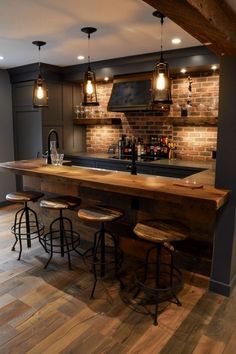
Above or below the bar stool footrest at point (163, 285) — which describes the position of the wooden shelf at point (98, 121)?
above

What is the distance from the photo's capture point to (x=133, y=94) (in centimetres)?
454

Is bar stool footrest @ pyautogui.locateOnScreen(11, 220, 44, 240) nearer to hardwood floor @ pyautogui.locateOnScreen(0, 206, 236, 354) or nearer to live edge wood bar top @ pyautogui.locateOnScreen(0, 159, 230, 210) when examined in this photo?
hardwood floor @ pyautogui.locateOnScreen(0, 206, 236, 354)

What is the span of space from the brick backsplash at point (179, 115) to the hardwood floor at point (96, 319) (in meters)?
2.26

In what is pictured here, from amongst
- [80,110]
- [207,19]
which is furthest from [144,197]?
[80,110]

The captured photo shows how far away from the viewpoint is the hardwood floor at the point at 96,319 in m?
2.00

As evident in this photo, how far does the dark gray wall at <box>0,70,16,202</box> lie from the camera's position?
529cm

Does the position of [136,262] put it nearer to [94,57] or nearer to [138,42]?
[138,42]

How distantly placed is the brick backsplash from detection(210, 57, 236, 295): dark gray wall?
1755 mm

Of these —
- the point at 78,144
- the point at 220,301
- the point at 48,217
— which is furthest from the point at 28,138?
the point at 220,301

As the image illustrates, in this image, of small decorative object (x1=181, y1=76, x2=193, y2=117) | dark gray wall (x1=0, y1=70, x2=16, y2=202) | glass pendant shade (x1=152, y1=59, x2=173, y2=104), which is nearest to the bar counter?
glass pendant shade (x1=152, y1=59, x2=173, y2=104)

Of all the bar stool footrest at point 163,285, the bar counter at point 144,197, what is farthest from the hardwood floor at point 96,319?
the bar counter at point 144,197

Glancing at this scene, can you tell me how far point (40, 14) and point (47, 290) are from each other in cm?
251

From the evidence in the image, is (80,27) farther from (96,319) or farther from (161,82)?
(96,319)

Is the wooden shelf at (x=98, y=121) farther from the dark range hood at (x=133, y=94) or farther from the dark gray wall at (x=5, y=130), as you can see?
the dark gray wall at (x=5, y=130)
